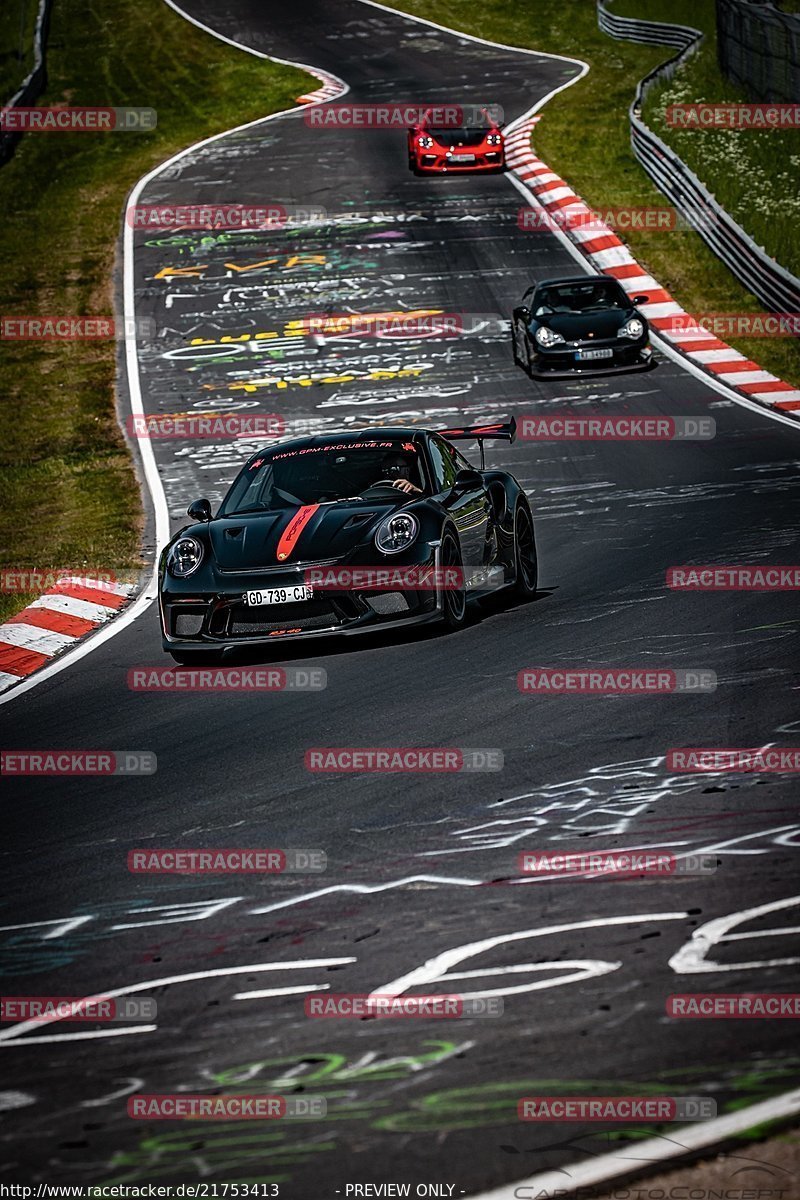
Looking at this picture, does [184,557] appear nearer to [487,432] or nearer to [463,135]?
[487,432]

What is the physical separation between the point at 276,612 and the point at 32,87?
113ft

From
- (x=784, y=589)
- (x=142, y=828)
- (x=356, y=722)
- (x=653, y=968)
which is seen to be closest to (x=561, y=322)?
(x=784, y=589)

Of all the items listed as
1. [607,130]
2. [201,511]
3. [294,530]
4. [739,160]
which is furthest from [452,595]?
[607,130]

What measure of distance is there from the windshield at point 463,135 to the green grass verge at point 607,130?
4.93ft

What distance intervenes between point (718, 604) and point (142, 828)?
4.78 meters

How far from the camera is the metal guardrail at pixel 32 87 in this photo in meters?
37.9

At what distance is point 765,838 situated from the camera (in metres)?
5.79

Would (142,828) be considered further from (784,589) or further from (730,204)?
(730,204)

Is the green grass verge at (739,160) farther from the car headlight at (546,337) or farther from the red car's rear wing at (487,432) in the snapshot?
the red car's rear wing at (487,432)

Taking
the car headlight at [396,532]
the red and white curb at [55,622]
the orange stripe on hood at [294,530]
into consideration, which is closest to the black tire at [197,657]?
the orange stripe on hood at [294,530]

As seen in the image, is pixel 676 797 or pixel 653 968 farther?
pixel 676 797

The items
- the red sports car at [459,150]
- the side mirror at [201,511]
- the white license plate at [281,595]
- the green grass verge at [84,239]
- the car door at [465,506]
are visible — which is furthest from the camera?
the red sports car at [459,150]

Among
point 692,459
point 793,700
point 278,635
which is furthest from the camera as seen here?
point 692,459

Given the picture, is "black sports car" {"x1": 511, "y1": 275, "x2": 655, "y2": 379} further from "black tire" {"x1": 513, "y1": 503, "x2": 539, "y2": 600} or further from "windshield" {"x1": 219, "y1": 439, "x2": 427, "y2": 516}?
"windshield" {"x1": 219, "y1": 439, "x2": 427, "y2": 516}
